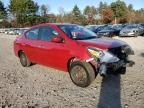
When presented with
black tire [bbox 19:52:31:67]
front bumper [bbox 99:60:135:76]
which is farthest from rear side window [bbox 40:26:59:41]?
front bumper [bbox 99:60:135:76]

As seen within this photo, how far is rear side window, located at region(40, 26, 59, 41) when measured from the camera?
7824 millimetres

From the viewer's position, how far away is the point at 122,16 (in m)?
94.1

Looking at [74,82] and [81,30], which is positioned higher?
Result: [81,30]

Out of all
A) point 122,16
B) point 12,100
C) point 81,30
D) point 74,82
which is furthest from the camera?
point 122,16

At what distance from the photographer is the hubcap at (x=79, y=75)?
6691 mm

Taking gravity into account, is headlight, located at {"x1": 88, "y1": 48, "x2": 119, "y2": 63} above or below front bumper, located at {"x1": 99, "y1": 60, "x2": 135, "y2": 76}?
→ above

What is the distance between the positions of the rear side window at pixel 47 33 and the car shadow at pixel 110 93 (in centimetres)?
205

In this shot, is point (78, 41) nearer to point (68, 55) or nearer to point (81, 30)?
point (68, 55)

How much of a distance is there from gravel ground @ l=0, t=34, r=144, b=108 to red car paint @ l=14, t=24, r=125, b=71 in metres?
0.52

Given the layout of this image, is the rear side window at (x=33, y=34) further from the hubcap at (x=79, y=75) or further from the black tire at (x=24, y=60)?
the hubcap at (x=79, y=75)

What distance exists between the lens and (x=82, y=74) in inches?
265

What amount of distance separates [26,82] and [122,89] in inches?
108

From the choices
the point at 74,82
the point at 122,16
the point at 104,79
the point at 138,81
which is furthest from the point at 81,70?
the point at 122,16

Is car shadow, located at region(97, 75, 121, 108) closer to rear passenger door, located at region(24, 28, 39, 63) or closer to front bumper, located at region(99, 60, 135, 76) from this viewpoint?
front bumper, located at region(99, 60, 135, 76)
